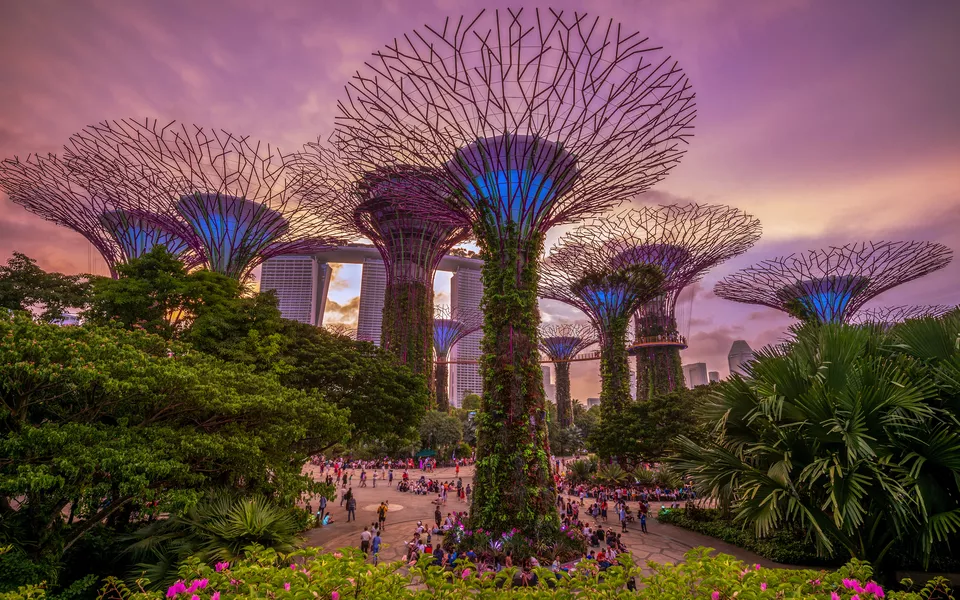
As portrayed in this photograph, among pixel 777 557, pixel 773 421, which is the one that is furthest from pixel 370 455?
pixel 773 421

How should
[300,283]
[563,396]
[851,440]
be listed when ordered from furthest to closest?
[300,283], [563,396], [851,440]

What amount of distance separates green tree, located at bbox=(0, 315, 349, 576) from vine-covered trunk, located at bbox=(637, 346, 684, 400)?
42.3 meters

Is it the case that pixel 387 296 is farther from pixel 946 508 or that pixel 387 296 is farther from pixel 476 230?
pixel 946 508

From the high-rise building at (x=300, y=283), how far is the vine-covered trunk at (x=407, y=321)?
276 feet

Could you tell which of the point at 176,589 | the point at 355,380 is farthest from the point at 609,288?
the point at 176,589

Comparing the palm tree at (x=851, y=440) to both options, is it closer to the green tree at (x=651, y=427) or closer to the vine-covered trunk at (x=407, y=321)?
the green tree at (x=651, y=427)

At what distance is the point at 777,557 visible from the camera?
13.2 meters

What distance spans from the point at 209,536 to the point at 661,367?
45.3 meters

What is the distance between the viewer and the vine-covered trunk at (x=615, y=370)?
96.2ft

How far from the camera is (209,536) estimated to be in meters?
10.1

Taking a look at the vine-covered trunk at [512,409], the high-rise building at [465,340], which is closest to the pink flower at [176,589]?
the vine-covered trunk at [512,409]

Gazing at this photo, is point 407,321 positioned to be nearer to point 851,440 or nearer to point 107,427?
point 107,427

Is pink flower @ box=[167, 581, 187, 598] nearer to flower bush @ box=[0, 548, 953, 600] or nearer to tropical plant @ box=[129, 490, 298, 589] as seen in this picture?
flower bush @ box=[0, 548, 953, 600]

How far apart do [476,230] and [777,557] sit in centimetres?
1361
